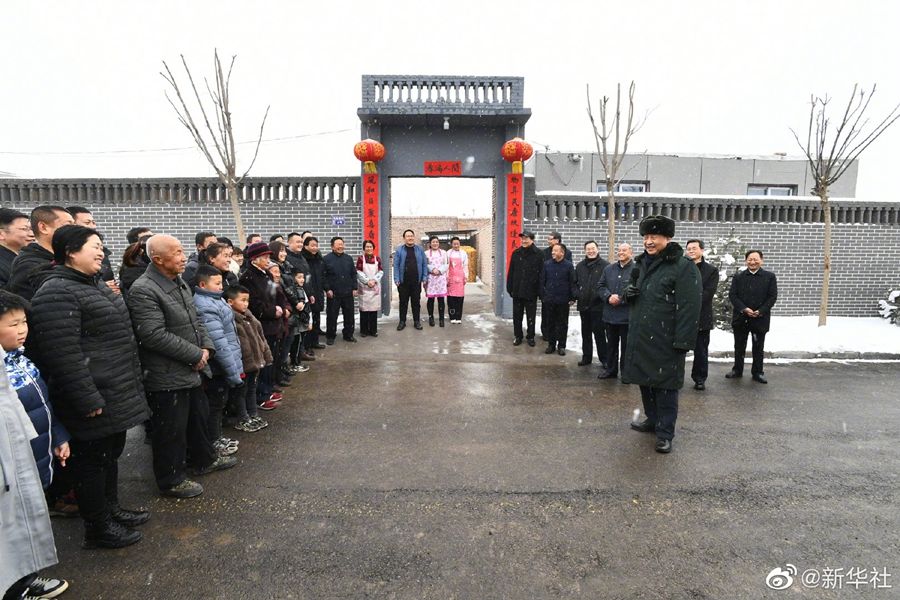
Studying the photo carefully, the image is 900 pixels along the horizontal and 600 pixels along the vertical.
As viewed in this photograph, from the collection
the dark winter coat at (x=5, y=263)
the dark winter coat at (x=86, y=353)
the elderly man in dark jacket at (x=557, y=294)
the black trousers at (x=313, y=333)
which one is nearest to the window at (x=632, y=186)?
the elderly man in dark jacket at (x=557, y=294)

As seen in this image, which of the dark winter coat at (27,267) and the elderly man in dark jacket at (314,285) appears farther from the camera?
the elderly man in dark jacket at (314,285)

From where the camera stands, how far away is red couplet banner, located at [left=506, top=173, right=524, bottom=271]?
1008cm

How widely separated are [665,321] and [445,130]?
7.33 meters

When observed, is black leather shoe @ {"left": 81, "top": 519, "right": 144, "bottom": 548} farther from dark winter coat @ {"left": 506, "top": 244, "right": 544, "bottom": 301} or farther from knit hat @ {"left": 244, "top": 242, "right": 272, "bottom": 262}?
dark winter coat @ {"left": 506, "top": 244, "right": 544, "bottom": 301}

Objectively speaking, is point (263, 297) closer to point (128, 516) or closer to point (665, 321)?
point (128, 516)

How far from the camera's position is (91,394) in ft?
8.55

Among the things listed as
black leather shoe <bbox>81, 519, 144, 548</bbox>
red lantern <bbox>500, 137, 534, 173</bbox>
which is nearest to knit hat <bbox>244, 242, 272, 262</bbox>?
black leather shoe <bbox>81, 519, 144, 548</bbox>

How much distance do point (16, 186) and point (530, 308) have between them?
1049 centimetres

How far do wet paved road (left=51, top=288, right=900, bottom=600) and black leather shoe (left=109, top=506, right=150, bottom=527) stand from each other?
13 centimetres

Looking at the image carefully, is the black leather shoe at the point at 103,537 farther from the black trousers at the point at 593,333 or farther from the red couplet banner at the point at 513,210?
the red couplet banner at the point at 513,210

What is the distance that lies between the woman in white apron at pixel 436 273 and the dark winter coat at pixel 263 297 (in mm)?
4485

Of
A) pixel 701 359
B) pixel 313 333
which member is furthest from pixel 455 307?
pixel 701 359

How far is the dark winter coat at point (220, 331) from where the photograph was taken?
3740 millimetres

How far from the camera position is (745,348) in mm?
6414
